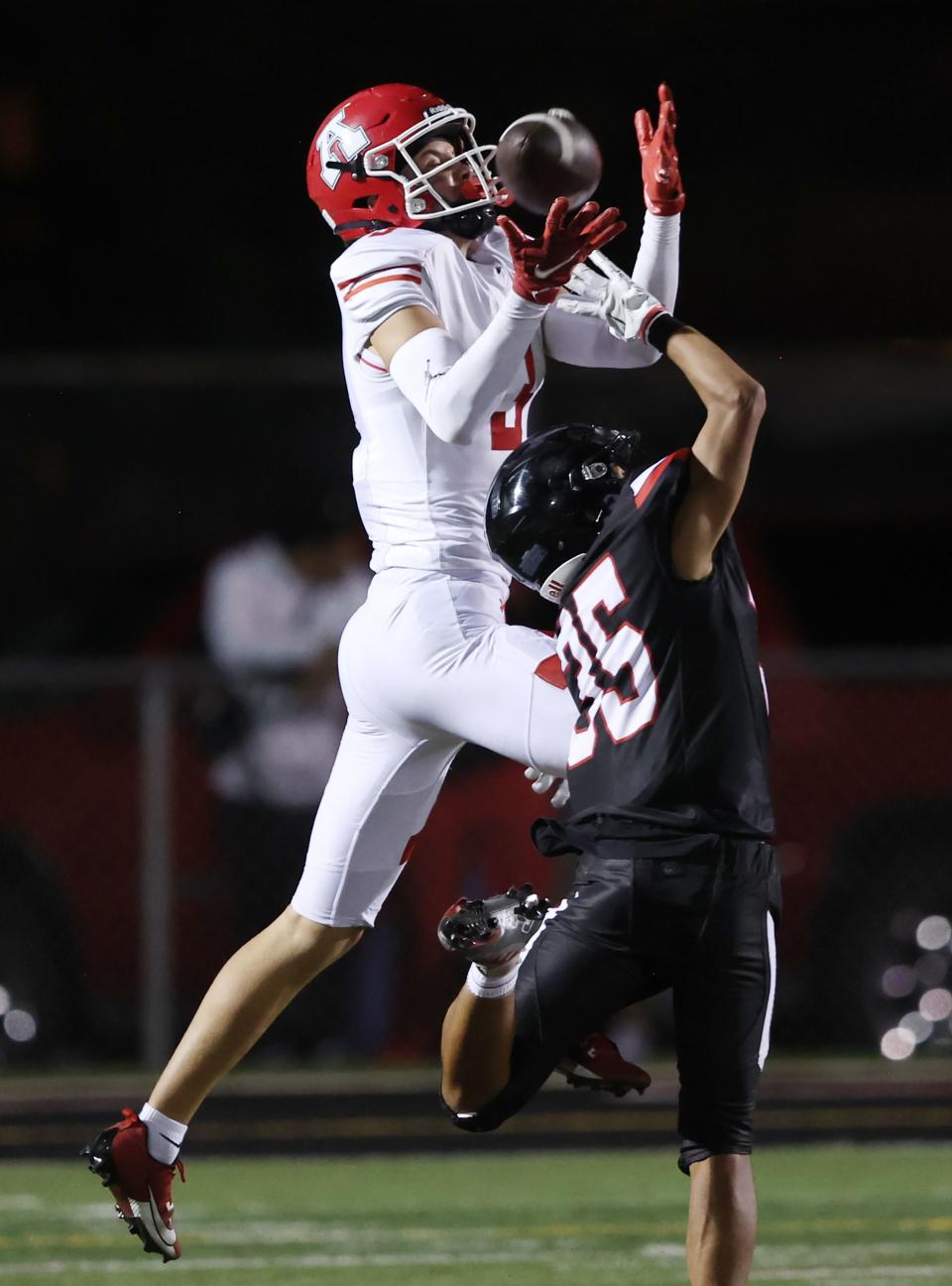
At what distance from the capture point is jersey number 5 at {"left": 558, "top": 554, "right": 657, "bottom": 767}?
4.17m

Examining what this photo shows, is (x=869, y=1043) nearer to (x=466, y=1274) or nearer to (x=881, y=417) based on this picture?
(x=881, y=417)

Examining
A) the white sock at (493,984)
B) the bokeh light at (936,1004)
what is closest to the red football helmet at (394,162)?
the white sock at (493,984)

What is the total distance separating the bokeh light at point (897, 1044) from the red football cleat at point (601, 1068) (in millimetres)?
4460

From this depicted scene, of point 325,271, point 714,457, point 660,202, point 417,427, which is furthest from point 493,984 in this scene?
point 325,271

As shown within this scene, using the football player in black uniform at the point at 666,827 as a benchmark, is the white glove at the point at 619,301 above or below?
above

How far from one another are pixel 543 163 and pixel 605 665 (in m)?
0.95

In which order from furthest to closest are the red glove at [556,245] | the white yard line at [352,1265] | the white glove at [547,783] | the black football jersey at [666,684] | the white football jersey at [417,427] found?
1. the white yard line at [352,1265]
2. the white football jersey at [417,427]
3. the white glove at [547,783]
4. the red glove at [556,245]
5. the black football jersey at [666,684]

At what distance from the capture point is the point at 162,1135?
4.98 meters

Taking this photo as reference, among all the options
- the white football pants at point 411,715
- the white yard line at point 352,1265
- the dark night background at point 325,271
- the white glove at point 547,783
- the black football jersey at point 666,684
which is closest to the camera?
the black football jersey at point 666,684

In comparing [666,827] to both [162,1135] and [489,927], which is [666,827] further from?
[162,1135]

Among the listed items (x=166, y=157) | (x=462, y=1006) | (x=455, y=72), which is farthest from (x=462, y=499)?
(x=455, y=72)

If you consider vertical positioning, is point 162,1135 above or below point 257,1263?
above

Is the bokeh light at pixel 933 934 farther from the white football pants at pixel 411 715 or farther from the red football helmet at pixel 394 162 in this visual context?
the red football helmet at pixel 394 162

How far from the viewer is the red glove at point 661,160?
4.80 m
